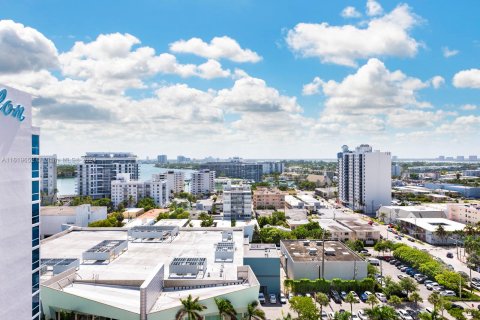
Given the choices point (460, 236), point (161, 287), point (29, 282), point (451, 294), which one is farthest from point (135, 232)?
point (460, 236)

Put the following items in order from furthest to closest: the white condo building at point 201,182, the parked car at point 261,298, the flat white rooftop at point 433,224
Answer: the white condo building at point 201,182
the flat white rooftop at point 433,224
the parked car at point 261,298

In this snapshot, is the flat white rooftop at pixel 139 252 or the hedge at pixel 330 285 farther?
the hedge at pixel 330 285

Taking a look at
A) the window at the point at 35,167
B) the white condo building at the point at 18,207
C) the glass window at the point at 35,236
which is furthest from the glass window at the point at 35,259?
the window at the point at 35,167

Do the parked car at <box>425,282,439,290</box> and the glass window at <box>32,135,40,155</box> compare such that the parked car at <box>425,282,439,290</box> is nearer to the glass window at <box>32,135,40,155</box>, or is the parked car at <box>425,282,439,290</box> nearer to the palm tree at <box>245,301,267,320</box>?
the palm tree at <box>245,301,267,320</box>

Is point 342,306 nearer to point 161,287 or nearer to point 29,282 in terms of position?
point 161,287

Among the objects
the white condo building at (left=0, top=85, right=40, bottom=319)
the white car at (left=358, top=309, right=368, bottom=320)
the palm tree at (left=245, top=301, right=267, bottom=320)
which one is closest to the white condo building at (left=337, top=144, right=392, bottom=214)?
the white car at (left=358, top=309, right=368, bottom=320)

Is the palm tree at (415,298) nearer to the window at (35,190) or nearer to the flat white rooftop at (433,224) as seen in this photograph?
the flat white rooftop at (433,224)
